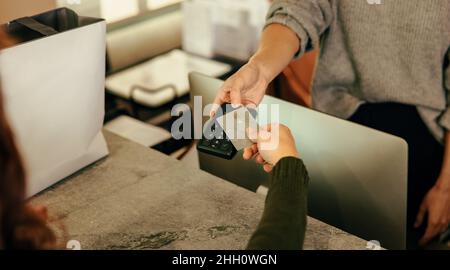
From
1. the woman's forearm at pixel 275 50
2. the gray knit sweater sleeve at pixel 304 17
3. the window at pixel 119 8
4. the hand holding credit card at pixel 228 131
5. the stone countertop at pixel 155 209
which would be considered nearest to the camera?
the stone countertop at pixel 155 209

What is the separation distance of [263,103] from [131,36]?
6.11 ft

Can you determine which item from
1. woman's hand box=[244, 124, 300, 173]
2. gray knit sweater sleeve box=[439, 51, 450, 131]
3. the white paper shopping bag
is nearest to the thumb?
woman's hand box=[244, 124, 300, 173]

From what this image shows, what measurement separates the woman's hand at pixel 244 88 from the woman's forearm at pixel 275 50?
0.10 feet

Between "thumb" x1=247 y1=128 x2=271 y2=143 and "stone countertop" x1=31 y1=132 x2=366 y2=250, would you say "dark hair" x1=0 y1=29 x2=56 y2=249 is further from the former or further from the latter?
"thumb" x1=247 y1=128 x2=271 y2=143

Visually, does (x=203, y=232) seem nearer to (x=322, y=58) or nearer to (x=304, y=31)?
(x=304, y=31)

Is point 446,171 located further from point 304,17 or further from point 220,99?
point 220,99

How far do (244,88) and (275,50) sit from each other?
19 cm

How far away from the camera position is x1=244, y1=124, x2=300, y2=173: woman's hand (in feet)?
2.91

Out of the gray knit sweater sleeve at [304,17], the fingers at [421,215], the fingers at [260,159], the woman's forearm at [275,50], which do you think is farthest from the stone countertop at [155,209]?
the fingers at [421,215]

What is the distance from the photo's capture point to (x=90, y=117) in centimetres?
102

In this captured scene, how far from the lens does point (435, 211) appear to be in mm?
1263

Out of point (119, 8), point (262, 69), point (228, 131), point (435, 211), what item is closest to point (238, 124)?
point (228, 131)

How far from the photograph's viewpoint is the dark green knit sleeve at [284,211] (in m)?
0.69

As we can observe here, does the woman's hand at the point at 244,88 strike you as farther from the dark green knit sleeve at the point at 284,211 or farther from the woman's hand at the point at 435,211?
the woman's hand at the point at 435,211
